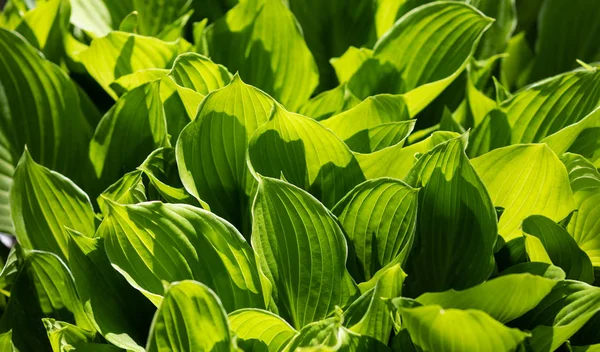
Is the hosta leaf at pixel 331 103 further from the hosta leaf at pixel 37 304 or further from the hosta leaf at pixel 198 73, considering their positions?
the hosta leaf at pixel 37 304

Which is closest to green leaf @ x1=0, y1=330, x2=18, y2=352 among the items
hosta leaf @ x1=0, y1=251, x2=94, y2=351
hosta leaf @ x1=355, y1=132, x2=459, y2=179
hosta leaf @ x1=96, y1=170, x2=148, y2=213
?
A: hosta leaf @ x1=0, y1=251, x2=94, y2=351

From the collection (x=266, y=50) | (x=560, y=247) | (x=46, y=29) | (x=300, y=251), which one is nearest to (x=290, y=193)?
(x=300, y=251)

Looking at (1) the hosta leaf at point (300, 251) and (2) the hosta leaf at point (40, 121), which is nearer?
(1) the hosta leaf at point (300, 251)

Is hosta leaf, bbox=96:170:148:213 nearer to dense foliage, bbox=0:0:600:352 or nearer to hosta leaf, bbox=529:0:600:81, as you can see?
dense foliage, bbox=0:0:600:352

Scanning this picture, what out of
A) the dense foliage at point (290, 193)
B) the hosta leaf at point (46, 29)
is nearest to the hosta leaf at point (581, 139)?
the dense foliage at point (290, 193)

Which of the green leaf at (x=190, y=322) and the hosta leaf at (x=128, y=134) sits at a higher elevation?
the hosta leaf at (x=128, y=134)

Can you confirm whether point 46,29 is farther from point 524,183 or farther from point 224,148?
point 524,183
